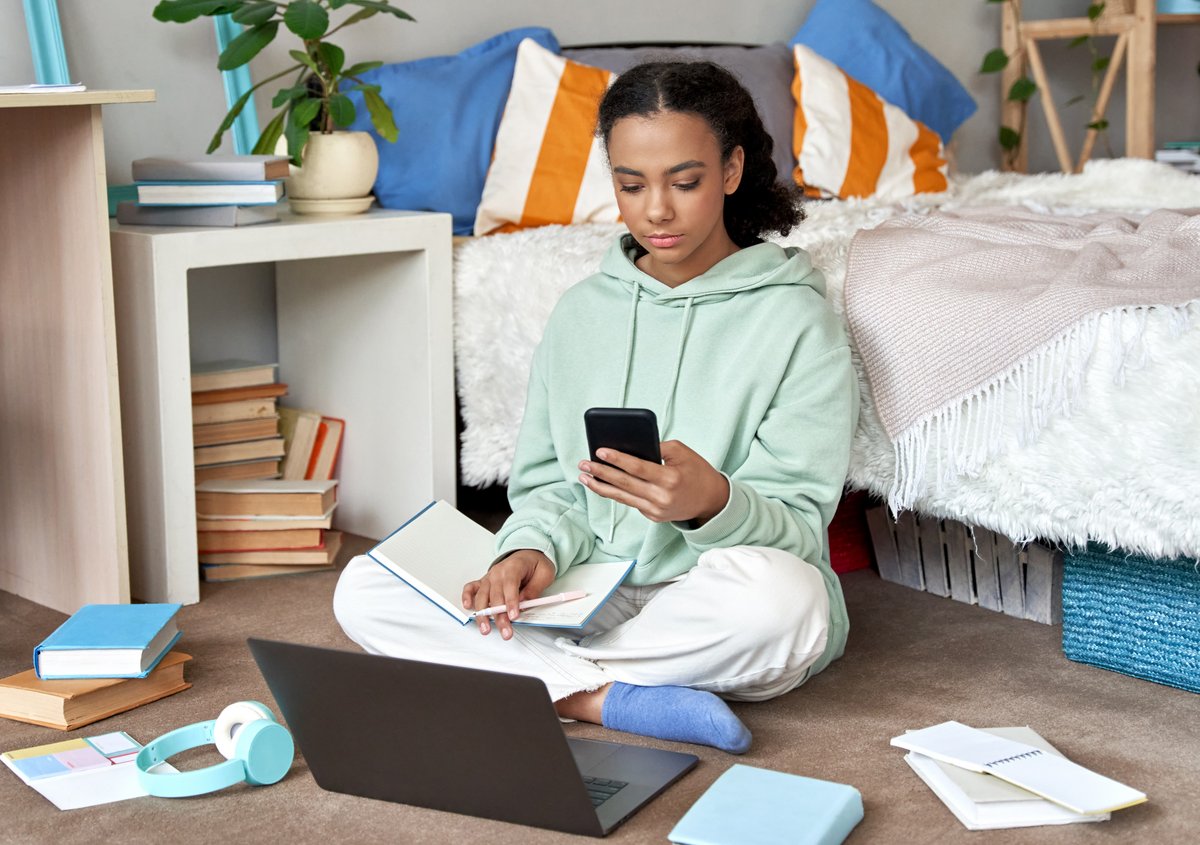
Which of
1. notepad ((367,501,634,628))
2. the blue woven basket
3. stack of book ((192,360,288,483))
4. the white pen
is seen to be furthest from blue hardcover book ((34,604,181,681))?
the blue woven basket

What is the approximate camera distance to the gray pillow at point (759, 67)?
99.9 inches

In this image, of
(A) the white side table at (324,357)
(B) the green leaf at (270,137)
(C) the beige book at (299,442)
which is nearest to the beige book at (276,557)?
(A) the white side table at (324,357)

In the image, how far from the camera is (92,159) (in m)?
1.72

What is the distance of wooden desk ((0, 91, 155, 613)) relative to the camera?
5.75 ft

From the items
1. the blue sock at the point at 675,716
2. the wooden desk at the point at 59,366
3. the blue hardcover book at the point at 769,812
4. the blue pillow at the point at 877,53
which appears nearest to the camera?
the blue hardcover book at the point at 769,812

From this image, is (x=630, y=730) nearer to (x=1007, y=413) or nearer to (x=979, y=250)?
(x=1007, y=413)

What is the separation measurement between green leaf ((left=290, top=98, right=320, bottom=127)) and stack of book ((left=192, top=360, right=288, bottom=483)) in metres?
0.38

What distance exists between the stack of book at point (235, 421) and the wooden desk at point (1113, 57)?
6.58 feet

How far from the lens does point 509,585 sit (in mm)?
1417

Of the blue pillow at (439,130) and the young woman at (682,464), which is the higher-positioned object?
the blue pillow at (439,130)

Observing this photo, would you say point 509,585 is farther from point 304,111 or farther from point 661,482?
point 304,111

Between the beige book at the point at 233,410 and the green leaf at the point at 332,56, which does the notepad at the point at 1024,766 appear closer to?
the beige book at the point at 233,410

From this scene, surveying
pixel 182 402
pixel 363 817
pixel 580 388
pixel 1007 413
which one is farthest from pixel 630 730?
pixel 182 402

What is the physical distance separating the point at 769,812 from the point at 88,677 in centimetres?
77
